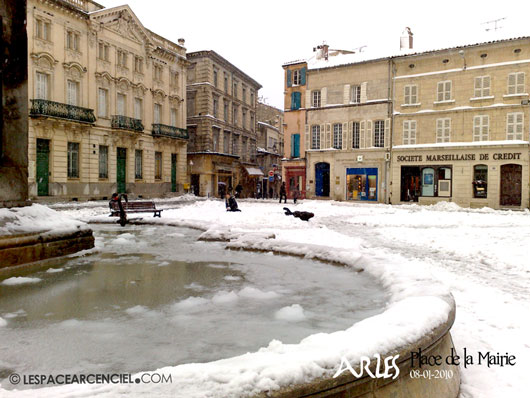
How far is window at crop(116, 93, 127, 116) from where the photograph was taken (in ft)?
99.8

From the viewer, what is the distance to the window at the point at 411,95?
104 ft

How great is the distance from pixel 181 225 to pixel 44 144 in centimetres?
1797

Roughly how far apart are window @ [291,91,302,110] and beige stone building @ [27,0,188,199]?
10349mm

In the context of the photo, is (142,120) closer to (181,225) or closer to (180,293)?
(181,225)

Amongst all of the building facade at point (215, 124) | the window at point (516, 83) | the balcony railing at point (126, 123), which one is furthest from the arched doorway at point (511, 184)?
the balcony railing at point (126, 123)

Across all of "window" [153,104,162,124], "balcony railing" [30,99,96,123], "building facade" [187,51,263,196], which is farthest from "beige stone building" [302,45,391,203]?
"balcony railing" [30,99,96,123]

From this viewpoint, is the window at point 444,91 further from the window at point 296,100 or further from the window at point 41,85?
the window at point 41,85

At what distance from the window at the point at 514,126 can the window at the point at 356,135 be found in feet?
35.4

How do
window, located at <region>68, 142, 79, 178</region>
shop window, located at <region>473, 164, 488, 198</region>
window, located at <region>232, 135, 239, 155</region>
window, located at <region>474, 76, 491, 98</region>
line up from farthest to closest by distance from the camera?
1. window, located at <region>232, 135, 239, 155</region>
2. shop window, located at <region>473, 164, 488, 198</region>
3. window, located at <region>474, 76, 491, 98</region>
4. window, located at <region>68, 142, 79, 178</region>

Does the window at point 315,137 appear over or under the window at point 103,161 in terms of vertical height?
over

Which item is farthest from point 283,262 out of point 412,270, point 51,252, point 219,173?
point 219,173

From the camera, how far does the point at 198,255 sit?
23.2 ft

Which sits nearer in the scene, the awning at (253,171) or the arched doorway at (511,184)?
the arched doorway at (511,184)

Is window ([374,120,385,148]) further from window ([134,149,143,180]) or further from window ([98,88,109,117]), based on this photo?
window ([98,88,109,117])
